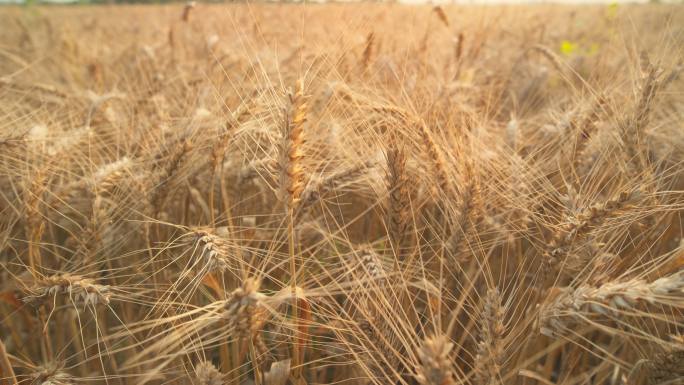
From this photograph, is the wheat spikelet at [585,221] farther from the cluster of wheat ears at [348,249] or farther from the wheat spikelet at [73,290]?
the wheat spikelet at [73,290]

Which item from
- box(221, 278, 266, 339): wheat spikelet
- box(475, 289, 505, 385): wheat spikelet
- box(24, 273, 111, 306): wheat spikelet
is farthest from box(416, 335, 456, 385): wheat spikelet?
box(24, 273, 111, 306): wheat spikelet

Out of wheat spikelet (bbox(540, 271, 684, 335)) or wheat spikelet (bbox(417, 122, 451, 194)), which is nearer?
wheat spikelet (bbox(540, 271, 684, 335))

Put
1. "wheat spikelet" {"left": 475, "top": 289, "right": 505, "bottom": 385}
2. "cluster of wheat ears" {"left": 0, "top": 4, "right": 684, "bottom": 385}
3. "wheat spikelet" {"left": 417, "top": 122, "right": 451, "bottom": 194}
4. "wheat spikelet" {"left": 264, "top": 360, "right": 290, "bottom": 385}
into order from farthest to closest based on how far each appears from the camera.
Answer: "wheat spikelet" {"left": 417, "top": 122, "right": 451, "bottom": 194}
"wheat spikelet" {"left": 264, "top": 360, "right": 290, "bottom": 385}
"cluster of wheat ears" {"left": 0, "top": 4, "right": 684, "bottom": 385}
"wheat spikelet" {"left": 475, "top": 289, "right": 505, "bottom": 385}

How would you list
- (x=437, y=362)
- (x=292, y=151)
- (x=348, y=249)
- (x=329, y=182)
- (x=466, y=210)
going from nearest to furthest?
(x=437, y=362)
(x=292, y=151)
(x=466, y=210)
(x=329, y=182)
(x=348, y=249)

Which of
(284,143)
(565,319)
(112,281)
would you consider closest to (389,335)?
(565,319)

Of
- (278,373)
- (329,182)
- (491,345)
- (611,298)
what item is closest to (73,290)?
(278,373)

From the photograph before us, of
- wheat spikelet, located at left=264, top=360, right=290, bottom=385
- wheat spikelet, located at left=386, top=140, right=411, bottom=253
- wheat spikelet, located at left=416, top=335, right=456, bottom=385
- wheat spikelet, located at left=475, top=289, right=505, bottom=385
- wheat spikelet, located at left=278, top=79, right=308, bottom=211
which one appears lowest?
wheat spikelet, located at left=264, top=360, right=290, bottom=385

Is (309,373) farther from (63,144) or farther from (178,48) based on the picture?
(178,48)

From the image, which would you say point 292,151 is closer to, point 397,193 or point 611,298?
point 397,193

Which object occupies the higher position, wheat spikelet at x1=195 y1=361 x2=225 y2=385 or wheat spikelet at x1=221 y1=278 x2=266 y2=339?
wheat spikelet at x1=221 y1=278 x2=266 y2=339

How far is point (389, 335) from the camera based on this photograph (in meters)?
0.92

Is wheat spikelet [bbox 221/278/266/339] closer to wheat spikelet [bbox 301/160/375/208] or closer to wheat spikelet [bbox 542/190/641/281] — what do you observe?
wheat spikelet [bbox 301/160/375/208]

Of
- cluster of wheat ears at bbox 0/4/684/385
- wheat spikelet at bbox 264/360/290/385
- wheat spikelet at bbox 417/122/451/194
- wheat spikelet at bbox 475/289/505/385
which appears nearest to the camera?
wheat spikelet at bbox 475/289/505/385

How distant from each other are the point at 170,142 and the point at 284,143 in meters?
0.62
